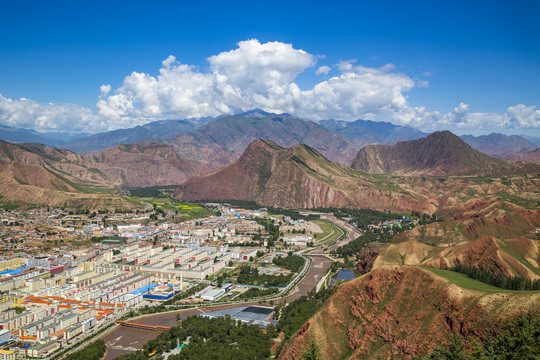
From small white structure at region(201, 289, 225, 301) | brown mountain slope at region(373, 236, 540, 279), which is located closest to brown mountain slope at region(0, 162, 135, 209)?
small white structure at region(201, 289, 225, 301)

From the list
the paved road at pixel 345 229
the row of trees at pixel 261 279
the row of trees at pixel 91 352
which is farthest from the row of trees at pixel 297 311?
the paved road at pixel 345 229

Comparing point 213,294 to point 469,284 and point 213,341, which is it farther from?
point 469,284

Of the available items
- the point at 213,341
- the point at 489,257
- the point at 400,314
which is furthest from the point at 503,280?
the point at 213,341

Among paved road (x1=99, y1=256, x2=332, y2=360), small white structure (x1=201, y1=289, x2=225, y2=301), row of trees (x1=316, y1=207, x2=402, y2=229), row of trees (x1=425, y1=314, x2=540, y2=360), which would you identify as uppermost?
row of trees (x1=425, y1=314, x2=540, y2=360)

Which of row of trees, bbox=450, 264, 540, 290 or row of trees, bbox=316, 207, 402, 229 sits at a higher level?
row of trees, bbox=450, 264, 540, 290

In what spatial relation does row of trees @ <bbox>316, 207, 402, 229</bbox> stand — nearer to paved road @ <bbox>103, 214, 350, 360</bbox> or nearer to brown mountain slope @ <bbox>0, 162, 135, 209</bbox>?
paved road @ <bbox>103, 214, 350, 360</bbox>

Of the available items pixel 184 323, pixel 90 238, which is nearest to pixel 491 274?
pixel 184 323

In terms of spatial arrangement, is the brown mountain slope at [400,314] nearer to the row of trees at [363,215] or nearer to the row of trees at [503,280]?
the row of trees at [503,280]
